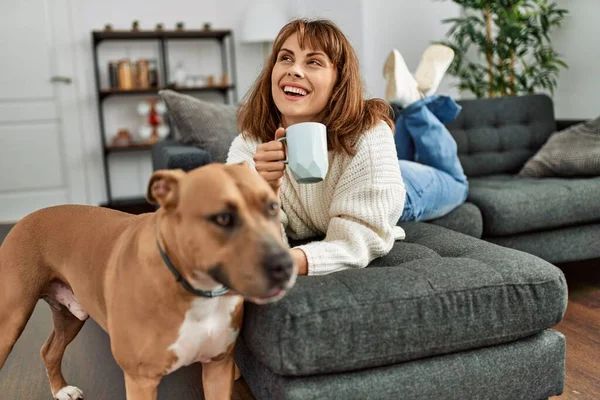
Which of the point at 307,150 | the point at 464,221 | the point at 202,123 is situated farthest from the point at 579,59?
the point at 307,150

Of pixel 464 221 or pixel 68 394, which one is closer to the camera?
pixel 68 394

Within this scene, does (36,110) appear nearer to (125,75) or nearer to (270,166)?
(125,75)

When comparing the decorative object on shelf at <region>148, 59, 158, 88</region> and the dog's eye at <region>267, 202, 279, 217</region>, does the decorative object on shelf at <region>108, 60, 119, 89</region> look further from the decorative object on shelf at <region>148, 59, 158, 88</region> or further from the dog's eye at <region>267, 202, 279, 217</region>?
the dog's eye at <region>267, 202, 279, 217</region>

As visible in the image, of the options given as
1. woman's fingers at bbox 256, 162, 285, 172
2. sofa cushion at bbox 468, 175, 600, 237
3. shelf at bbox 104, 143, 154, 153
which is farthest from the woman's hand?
shelf at bbox 104, 143, 154, 153

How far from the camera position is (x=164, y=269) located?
3.45ft

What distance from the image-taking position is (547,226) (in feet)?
8.12

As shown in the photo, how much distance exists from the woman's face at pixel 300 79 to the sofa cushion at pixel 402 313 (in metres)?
0.52

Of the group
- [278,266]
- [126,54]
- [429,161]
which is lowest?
[429,161]

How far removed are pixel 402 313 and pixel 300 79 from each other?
70 cm

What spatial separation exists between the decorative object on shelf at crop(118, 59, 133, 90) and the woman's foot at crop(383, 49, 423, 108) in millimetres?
3120

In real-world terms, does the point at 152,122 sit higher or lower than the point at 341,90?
lower

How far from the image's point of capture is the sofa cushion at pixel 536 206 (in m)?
2.42

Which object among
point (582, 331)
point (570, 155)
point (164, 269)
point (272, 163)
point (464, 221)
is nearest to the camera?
point (164, 269)

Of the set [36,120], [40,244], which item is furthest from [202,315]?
[36,120]
